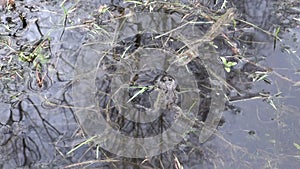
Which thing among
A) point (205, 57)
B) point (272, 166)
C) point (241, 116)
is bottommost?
point (272, 166)

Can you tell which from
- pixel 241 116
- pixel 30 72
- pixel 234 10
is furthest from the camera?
pixel 234 10

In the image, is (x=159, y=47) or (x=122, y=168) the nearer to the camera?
(x=122, y=168)

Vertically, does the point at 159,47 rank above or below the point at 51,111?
above

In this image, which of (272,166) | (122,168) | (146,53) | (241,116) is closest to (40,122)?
(122,168)

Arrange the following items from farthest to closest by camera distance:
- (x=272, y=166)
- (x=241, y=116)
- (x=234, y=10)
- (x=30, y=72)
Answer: (x=234, y=10) < (x=30, y=72) < (x=241, y=116) < (x=272, y=166)

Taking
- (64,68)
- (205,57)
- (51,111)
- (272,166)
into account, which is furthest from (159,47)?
(272,166)

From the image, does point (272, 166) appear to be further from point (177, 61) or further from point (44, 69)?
point (44, 69)
